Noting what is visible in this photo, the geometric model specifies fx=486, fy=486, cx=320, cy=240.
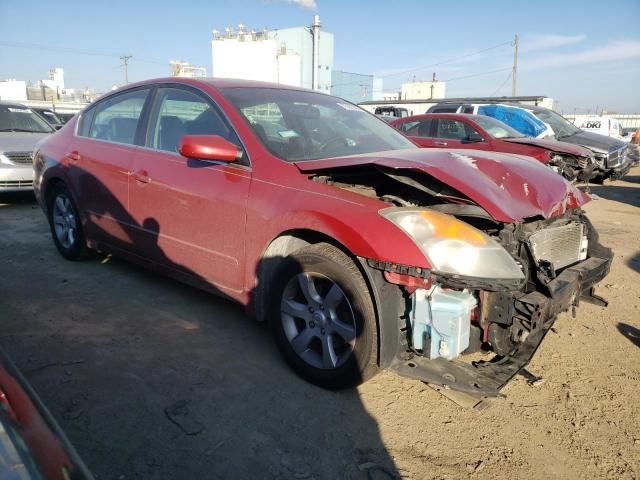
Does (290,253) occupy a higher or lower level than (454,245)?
lower

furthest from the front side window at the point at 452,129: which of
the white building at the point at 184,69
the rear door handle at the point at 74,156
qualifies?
the white building at the point at 184,69

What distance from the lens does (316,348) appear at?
2.77 meters

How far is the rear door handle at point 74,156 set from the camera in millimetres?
4332

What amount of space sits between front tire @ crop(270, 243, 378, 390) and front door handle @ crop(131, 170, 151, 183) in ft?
4.73

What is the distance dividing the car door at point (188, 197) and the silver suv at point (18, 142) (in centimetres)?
502

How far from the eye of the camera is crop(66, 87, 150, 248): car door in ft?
12.6

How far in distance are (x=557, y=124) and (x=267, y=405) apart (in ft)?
39.4

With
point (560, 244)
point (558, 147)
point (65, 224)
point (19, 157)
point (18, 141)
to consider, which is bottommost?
point (65, 224)

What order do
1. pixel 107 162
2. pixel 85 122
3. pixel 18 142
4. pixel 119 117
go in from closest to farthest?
pixel 107 162
pixel 119 117
pixel 85 122
pixel 18 142

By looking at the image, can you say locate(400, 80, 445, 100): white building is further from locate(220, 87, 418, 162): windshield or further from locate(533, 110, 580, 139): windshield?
locate(220, 87, 418, 162): windshield

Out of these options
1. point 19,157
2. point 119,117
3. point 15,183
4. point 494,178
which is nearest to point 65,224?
point 119,117

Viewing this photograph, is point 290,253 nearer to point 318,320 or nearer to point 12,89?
point 318,320

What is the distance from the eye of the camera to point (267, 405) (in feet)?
8.28

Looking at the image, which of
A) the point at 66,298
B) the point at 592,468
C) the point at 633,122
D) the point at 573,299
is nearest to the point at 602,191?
the point at 573,299
